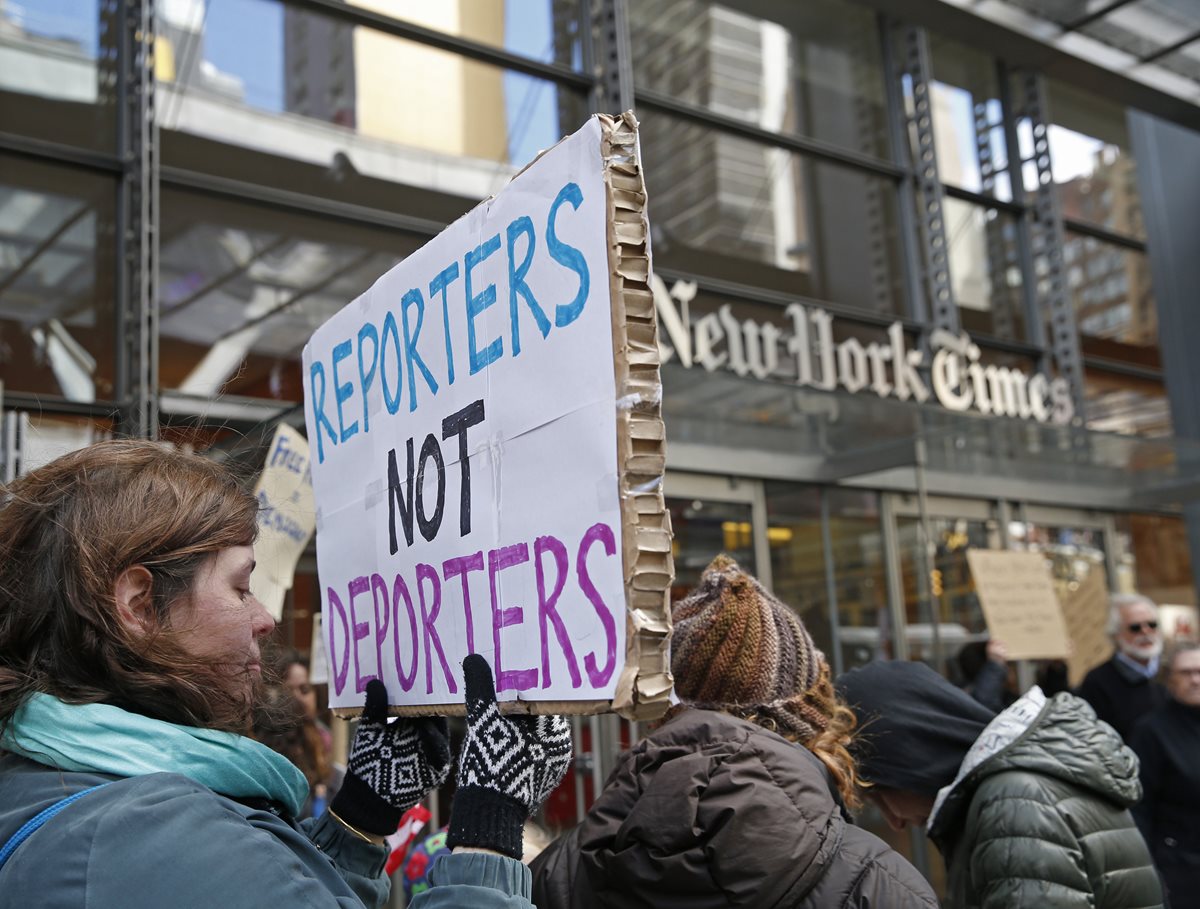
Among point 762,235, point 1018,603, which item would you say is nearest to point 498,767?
point 1018,603

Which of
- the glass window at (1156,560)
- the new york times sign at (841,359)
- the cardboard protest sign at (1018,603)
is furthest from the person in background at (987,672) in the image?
the glass window at (1156,560)

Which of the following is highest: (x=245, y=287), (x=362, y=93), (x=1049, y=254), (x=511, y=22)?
(x=511, y=22)

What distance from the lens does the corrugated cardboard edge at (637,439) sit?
140cm

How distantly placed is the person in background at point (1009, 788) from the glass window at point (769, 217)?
21.1 ft

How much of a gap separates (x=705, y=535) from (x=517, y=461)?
620 centimetres

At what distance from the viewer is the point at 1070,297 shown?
11539 mm

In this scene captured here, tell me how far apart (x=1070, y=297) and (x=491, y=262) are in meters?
10.9

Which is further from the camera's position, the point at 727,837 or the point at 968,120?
the point at 968,120

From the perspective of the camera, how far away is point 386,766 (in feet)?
6.21

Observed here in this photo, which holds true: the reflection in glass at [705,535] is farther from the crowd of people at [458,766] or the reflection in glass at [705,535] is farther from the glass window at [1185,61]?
the glass window at [1185,61]

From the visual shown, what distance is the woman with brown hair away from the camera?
1203mm

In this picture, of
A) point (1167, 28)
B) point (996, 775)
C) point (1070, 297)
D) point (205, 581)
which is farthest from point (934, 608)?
point (205, 581)

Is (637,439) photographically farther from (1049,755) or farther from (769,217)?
(769,217)

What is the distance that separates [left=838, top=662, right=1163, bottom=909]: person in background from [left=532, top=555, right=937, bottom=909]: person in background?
0.46 m
